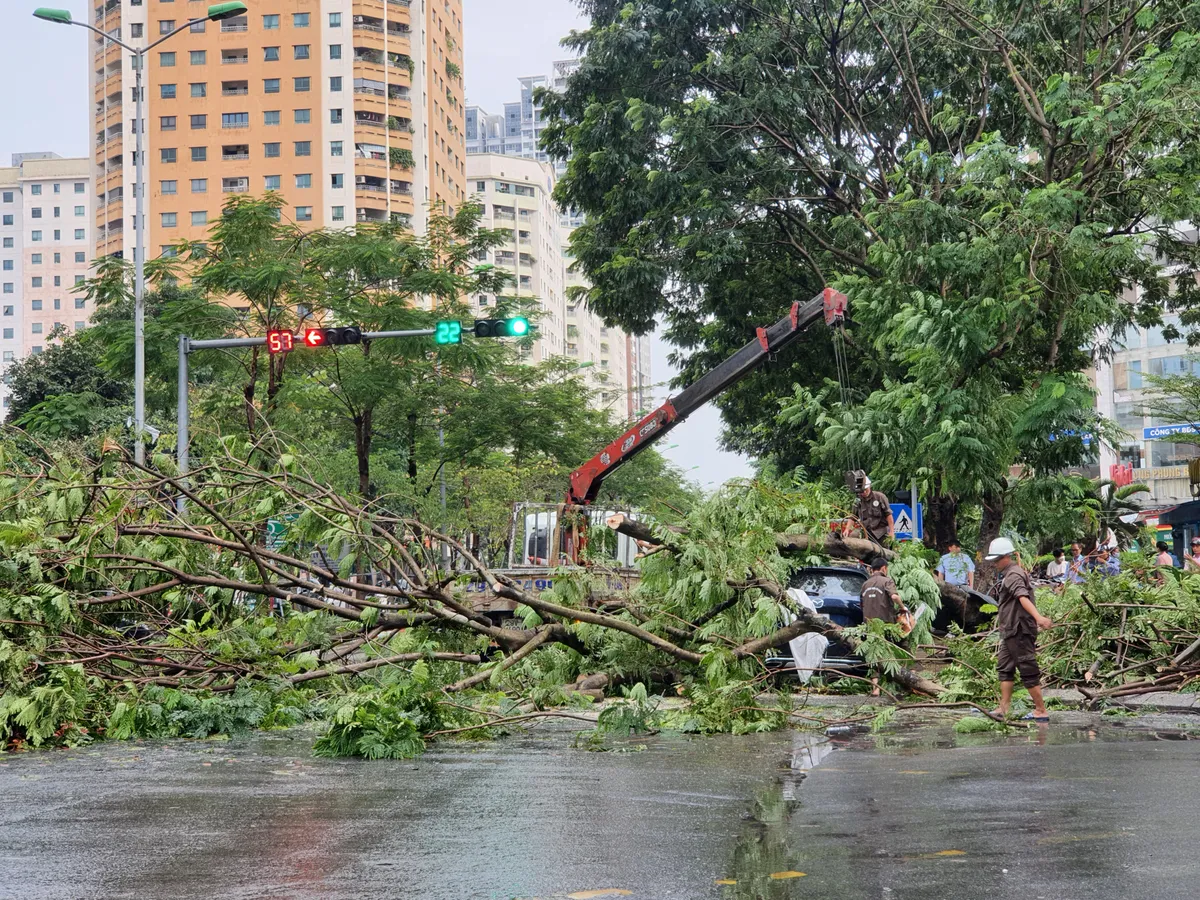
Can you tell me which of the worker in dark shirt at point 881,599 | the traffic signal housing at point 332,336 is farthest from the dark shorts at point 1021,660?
the traffic signal housing at point 332,336

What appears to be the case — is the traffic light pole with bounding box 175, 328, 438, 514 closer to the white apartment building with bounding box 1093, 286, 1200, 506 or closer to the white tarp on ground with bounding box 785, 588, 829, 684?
the white tarp on ground with bounding box 785, 588, 829, 684

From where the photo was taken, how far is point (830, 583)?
17.1m

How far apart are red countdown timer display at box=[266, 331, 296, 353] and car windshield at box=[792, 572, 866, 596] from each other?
9.71 metres

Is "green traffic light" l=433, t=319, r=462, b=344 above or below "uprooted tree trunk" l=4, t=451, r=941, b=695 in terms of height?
above

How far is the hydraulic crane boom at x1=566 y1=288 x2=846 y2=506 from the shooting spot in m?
22.9

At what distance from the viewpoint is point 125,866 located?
6.08 metres

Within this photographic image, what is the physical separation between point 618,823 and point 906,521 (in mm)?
17890

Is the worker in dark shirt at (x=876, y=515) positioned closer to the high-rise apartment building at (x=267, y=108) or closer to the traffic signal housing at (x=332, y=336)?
the traffic signal housing at (x=332, y=336)

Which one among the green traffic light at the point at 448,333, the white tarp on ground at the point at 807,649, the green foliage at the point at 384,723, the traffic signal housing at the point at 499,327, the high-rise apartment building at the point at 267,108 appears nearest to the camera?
the green foliage at the point at 384,723

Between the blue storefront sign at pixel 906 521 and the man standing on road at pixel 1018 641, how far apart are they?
1040 cm

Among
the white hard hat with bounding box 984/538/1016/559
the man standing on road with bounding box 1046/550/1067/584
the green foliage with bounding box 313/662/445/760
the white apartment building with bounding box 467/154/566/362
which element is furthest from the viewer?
the white apartment building with bounding box 467/154/566/362

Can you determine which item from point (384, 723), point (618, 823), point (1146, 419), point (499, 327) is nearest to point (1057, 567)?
point (499, 327)

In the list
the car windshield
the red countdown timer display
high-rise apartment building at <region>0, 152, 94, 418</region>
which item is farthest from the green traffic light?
high-rise apartment building at <region>0, 152, 94, 418</region>

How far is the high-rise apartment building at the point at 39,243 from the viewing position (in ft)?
507
